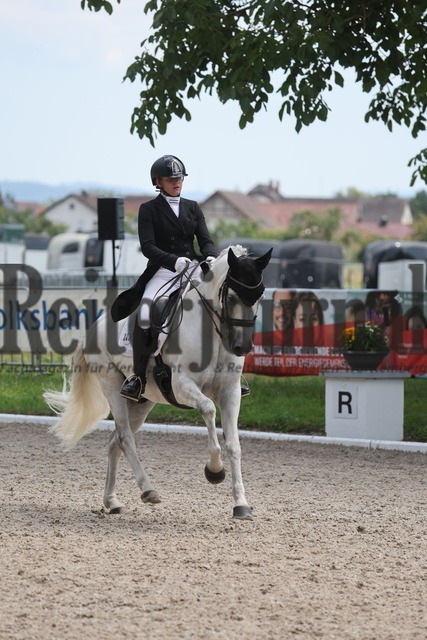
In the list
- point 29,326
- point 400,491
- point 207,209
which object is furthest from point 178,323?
point 207,209

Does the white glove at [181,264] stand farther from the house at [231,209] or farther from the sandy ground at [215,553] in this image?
the house at [231,209]

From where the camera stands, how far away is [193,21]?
13984mm

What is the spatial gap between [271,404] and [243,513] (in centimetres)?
743

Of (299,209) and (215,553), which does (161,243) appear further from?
(299,209)

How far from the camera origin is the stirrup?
8375 mm

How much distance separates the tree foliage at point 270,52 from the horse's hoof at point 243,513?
22.1 ft

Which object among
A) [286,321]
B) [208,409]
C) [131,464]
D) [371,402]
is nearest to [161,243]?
[208,409]

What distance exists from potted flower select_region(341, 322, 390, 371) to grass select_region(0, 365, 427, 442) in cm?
100

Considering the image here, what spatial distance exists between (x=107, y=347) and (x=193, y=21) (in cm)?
663

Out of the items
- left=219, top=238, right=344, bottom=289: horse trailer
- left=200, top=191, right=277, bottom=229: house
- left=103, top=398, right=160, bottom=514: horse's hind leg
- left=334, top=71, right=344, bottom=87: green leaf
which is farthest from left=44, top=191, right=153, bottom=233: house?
left=103, top=398, right=160, bottom=514: horse's hind leg

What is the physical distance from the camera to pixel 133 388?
837cm

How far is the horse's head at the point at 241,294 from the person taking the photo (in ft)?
24.7

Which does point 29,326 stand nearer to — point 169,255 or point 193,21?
point 193,21

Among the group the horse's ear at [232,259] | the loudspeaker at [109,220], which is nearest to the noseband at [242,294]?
the horse's ear at [232,259]
